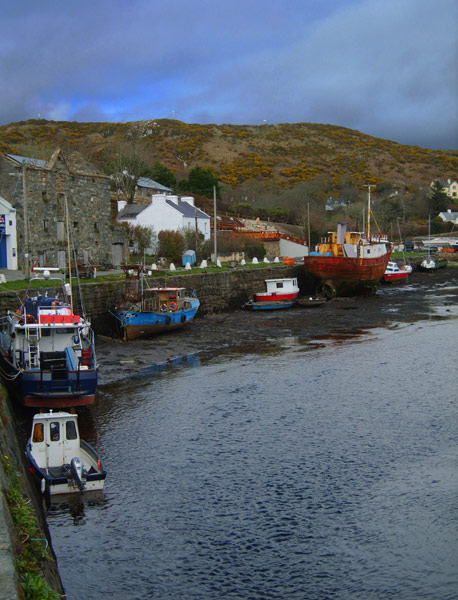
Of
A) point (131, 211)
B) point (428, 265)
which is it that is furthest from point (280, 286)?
point (428, 265)

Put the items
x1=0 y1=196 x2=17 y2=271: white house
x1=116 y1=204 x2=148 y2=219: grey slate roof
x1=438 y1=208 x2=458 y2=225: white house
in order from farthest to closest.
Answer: x1=438 y1=208 x2=458 y2=225: white house, x1=116 y1=204 x2=148 y2=219: grey slate roof, x1=0 y1=196 x2=17 y2=271: white house

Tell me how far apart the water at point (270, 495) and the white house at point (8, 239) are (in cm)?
1835

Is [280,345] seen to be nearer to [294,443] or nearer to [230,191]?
[294,443]

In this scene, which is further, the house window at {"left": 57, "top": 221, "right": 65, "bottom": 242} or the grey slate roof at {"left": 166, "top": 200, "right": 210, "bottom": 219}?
the grey slate roof at {"left": 166, "top": 200, "right": 210, "bottom": 219}

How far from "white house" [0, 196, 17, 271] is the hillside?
8553 centimetres

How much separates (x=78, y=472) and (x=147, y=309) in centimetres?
2170

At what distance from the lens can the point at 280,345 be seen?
3284cm

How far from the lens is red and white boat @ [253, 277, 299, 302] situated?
154ft

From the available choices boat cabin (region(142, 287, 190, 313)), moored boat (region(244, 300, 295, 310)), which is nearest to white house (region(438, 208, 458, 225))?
moored boat (region(244, 300, 295, 310))

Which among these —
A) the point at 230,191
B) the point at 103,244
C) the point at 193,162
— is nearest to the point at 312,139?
the point at 193,162

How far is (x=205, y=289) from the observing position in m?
45.2

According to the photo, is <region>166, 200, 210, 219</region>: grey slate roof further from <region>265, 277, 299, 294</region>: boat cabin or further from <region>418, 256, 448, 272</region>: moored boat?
<region>418, 256, 448, 272</region>: moored boat

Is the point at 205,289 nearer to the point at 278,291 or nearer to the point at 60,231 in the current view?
the point at 278,291

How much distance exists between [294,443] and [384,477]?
2997 millimetres
